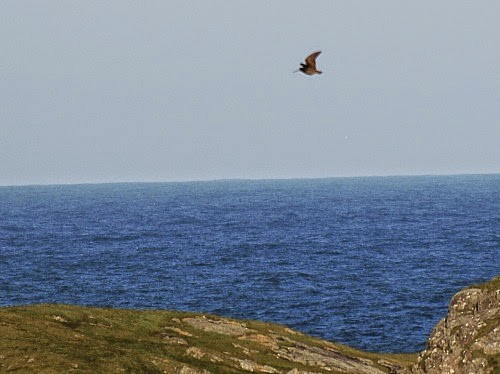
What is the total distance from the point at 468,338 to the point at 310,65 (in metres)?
10.5

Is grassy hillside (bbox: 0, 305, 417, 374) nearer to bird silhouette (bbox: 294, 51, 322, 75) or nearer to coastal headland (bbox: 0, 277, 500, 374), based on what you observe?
coastal headland (bbox: 0, 277, 500, 374)

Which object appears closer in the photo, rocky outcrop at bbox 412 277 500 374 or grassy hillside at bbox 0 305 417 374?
rocky outcrop at bbox 412 277 500 374

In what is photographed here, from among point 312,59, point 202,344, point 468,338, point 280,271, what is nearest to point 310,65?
point 312,59

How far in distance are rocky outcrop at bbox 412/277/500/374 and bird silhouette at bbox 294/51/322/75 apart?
32.7ft

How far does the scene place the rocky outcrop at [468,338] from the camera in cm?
2162

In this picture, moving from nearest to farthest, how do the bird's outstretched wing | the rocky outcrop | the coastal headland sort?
the rocky outcrop
the coastal headland
the bird's outstretched wing

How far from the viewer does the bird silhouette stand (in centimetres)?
2266

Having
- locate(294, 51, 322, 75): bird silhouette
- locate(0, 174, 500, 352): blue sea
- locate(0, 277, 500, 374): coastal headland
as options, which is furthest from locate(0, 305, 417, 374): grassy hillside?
locate(0, 174, 500, 352): blue sea

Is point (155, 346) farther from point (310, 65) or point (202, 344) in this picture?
point (310, 65)

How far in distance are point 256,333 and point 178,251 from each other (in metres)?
94.3

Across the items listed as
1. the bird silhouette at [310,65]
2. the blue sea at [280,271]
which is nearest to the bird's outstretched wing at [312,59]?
the bird silhouette at [310,65]

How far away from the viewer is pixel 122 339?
27.5 meters

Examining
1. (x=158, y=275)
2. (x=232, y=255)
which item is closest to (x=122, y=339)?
(x=158, y=275)

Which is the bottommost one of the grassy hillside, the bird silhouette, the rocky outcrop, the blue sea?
the blue sea
